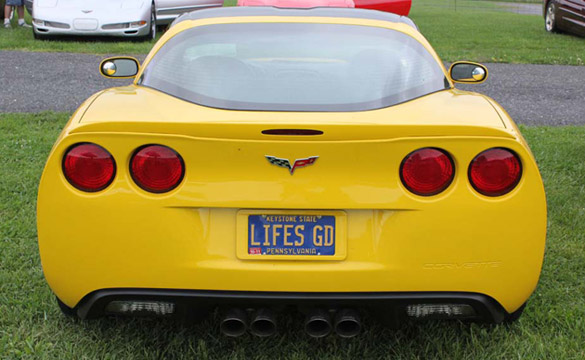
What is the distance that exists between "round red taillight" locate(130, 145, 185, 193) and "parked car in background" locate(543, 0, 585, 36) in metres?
14.6

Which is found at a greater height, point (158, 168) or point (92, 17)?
point (158, 168)

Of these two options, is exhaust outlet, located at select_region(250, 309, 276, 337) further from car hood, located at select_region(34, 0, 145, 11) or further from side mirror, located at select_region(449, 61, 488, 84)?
car hood, located at select_region(34, 0, 145, 11)

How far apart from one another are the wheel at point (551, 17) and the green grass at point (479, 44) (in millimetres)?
201

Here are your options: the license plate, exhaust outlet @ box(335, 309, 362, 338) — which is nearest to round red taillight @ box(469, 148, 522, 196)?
the license plate

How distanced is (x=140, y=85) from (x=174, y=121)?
31.4 inches

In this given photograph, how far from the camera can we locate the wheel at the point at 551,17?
53.4ft

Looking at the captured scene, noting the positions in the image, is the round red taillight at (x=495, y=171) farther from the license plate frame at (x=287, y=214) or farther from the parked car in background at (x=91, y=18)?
the parked car in background at (x=91, y=18)

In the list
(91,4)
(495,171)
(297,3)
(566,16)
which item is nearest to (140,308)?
(495,171)

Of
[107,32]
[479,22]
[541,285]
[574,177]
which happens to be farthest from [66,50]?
[479,22]

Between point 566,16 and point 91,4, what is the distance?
32.9 ft

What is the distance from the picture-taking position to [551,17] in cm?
1652

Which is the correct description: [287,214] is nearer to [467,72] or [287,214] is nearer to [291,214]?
[291,214]

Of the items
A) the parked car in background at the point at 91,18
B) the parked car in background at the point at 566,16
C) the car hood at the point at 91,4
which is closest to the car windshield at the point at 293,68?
the parked car in background at the point at 91,18

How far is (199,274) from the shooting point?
2516 millimetres
